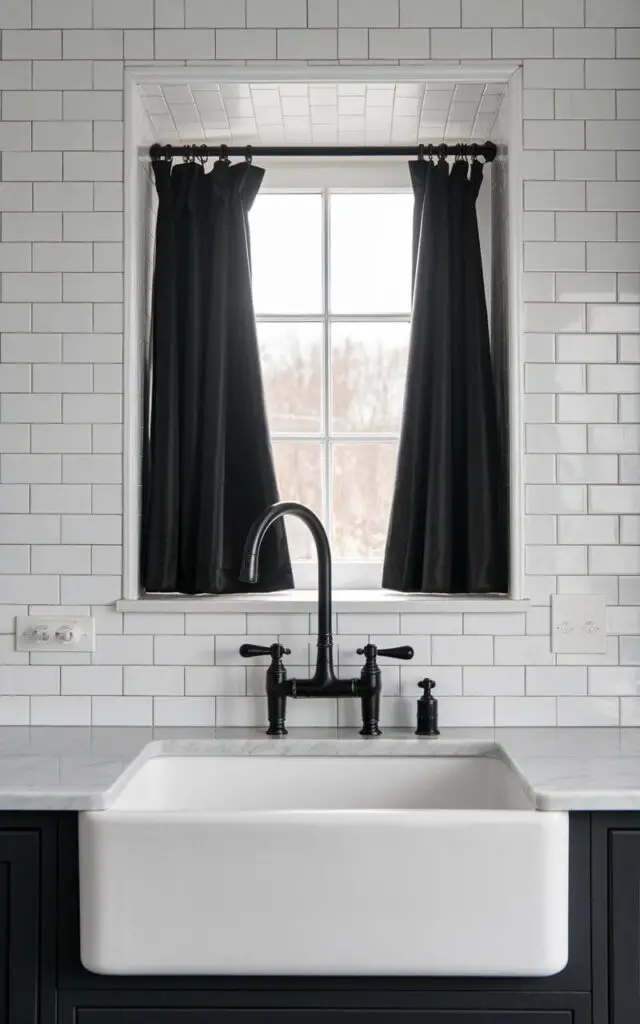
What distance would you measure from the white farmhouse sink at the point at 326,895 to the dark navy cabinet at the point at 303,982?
0.21 feet

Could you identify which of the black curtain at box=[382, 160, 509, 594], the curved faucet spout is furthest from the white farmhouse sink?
the black curtain at box=[382, 160, 509, 594]

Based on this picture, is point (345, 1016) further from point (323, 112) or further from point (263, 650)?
point (323, 112)

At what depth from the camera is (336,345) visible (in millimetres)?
2254

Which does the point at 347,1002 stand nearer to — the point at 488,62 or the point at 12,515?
the point at 12,515

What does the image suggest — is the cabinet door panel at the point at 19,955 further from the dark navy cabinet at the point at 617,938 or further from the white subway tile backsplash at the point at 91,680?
the dark navy cabinet at the point at 617,938

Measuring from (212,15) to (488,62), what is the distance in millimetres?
586

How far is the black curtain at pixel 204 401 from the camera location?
1.99 metres

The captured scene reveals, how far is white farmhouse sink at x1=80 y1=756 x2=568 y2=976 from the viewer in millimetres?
1342

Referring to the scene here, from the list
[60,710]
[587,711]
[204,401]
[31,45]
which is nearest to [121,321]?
[204,401]

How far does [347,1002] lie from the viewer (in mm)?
1387

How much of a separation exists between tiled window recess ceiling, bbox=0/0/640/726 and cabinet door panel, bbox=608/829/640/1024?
1.82ft

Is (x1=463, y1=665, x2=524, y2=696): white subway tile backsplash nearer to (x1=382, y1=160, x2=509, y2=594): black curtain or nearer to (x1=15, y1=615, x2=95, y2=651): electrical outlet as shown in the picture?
(x1=382, y1=160, x2=509, y2=594): black curtain

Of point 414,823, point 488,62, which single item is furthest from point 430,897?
point 488,62

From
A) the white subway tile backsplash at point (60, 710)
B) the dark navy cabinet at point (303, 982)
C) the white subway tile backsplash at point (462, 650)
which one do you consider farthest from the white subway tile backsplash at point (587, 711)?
the white subway tile backsplash at point (60, 710)
